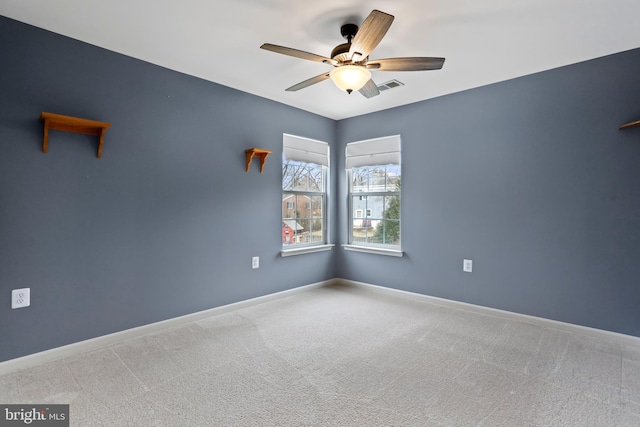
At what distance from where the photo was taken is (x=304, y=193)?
4.21m

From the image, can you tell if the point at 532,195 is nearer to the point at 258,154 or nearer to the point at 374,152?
the point at 374,152

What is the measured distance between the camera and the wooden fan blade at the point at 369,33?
1.67m

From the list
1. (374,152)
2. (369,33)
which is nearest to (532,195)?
(374,152)

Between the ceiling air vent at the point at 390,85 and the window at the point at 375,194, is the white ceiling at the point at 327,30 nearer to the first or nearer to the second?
the ceiling air vent at the point at 390,85

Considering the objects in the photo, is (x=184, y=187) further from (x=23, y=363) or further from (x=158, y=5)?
(x=23, y=363)

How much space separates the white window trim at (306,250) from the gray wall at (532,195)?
88 cm

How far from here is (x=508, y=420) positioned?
1678 millimetres

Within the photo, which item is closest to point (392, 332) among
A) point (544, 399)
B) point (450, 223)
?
point (544, 399)

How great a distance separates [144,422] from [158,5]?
2.43 metres

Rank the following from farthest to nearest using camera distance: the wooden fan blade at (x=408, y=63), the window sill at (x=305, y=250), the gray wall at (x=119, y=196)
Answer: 1. the window sill at (x=305, y=250)
2. the gray wall at (x=119, y=196)
3. the wooden fan blade at (x=408, y=63)

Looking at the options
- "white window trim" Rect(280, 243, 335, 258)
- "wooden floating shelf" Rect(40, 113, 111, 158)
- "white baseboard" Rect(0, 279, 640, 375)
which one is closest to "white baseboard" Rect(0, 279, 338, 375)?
"white baseboard" Rect(0, 279, 640, 375)

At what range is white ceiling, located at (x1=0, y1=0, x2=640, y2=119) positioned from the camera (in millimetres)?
2016

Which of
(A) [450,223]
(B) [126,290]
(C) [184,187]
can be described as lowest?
(B) [126,290]

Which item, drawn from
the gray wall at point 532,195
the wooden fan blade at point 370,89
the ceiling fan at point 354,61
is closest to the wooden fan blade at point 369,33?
the ceiling fan at point 354,61
